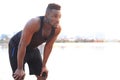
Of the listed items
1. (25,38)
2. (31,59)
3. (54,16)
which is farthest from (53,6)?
(31,59)

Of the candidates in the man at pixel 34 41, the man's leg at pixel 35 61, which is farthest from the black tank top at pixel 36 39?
the man's leg at pixel 35 61

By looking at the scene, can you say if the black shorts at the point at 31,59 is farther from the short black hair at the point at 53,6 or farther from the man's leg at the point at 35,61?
the short black hair at the point at 53,6

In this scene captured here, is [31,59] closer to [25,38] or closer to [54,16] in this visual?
[25,38]

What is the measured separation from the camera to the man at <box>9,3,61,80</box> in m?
4.58

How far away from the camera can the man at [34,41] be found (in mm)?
4578

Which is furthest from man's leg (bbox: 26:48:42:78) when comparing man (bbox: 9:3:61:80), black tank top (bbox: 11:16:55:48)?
black tank top (bbox: 11:16:55:48)

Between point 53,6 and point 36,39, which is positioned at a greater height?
point 53,6

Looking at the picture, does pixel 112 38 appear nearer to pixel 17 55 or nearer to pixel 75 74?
A: pixel 75 74

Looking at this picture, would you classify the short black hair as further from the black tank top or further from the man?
the black tank top

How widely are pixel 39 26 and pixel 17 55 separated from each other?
0.34 metres

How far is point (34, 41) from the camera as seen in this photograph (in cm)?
483

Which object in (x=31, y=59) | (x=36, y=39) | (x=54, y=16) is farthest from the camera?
(x=31, y=59)

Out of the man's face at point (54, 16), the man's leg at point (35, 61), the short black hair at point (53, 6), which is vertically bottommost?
the man's leg at point (35, 61)

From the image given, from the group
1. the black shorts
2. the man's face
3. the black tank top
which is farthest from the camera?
the black shorts
